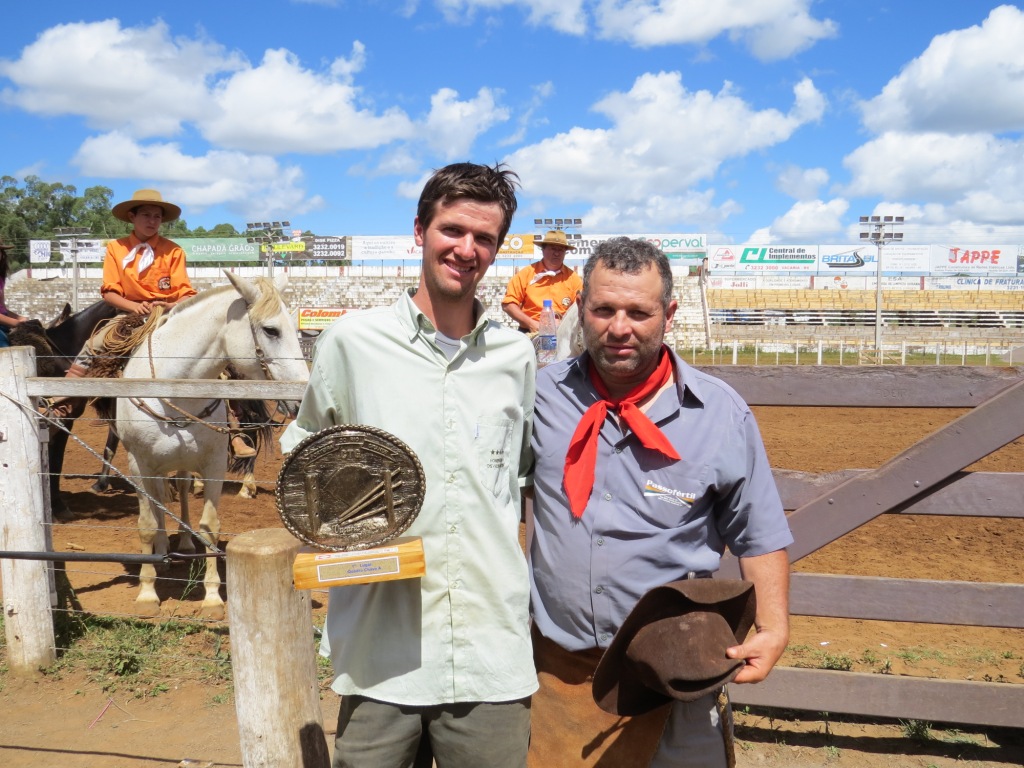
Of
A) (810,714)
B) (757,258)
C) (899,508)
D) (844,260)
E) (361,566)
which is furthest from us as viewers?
(757,258)

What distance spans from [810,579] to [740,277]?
174 feet

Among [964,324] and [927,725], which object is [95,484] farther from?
[964,324]

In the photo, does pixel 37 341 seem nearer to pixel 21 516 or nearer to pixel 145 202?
pixel 145 202

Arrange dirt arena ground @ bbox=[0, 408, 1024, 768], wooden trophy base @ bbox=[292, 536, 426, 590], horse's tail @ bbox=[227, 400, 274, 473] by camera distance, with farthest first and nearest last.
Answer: horse's tail @ bbox=[227, 400, 274, 473], dirt arena ground @ bbox=[0, 408, 1024, 768], wooden trophy base @ bbox=[292, 536, 426, 590]

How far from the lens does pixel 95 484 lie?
8.83 metres

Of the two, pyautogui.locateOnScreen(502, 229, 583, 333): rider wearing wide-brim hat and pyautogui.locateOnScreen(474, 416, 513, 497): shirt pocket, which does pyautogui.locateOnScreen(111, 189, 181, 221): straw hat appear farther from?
pyautogui.locateOnScreen(474, 416, 513, 497): shirt pocket

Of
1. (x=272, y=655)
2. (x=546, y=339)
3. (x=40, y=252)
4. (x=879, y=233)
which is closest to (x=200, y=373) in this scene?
(x=546, y=339)

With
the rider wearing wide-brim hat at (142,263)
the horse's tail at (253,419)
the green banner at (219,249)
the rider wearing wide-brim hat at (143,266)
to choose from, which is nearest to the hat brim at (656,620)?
the horse's tail at (253,419)

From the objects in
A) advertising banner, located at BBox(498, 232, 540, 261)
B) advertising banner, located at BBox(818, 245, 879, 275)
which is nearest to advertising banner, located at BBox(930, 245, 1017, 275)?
advertising banner, located at BBox(818, 245, 879, 275)

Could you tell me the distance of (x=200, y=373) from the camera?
5398 millimetres

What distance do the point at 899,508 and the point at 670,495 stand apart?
1525mm

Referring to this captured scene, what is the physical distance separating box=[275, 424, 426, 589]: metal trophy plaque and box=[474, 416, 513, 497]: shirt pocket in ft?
0.60

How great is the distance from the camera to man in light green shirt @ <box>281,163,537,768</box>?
1.96 meters

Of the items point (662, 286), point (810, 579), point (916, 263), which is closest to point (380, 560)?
point (662, 286)
